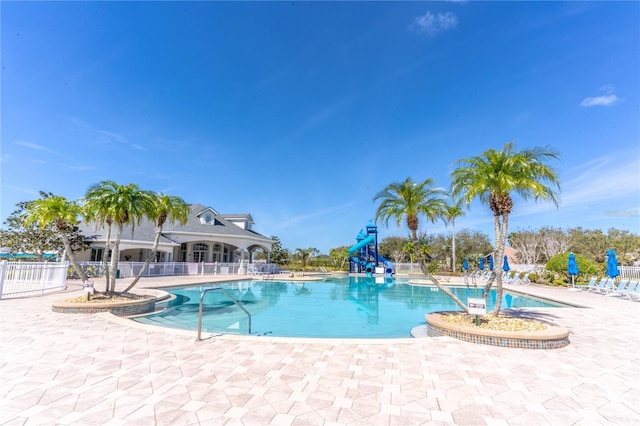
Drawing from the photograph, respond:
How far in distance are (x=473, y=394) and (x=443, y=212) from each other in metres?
5.60

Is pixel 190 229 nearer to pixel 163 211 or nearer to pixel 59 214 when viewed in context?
pixel 163 211

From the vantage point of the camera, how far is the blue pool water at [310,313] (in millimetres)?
9430

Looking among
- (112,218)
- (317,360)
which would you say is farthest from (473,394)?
(112,218)

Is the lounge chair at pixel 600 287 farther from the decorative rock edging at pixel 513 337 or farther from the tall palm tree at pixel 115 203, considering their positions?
the tall palm tree at pixel 115 203

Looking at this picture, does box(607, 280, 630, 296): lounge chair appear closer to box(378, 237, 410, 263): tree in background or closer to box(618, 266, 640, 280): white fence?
box(618, 266, 640, 280): white fence

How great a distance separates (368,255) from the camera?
117ft

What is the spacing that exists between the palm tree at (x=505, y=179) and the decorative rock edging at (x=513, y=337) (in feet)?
4.59

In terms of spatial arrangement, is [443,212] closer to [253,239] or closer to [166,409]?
[166,409]

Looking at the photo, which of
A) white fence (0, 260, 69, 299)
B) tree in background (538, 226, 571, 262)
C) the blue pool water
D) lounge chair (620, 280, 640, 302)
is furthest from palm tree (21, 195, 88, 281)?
tree in background (538, 226, 571, 262)

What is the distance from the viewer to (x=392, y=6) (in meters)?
13.0

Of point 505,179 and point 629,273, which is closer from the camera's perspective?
point 505,179

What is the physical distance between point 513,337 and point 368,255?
29769 millimetres

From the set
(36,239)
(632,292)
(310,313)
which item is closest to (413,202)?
(310,313)

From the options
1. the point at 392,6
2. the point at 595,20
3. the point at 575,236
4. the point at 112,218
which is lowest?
the point at 112,218
